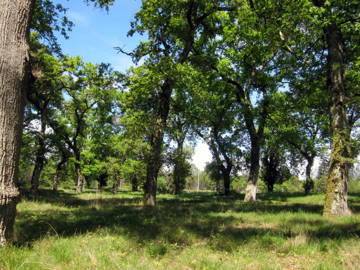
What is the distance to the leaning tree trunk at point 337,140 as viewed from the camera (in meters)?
9.69

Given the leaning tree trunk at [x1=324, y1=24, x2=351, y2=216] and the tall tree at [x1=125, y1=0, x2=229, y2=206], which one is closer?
the leaning tree trunk at [x1=324, y1=24, x2=351, y2=216]

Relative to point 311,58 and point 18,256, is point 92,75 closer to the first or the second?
point 311,58

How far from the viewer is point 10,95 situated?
4.49 meters

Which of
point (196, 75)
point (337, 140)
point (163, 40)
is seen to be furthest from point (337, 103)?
point (163, 40)

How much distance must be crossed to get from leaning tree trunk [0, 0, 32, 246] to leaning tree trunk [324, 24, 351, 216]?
1079 cm

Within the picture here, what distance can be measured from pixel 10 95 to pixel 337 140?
1133 cm

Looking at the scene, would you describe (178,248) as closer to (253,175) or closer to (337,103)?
(337,103)

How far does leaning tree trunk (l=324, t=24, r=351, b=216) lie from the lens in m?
9.69

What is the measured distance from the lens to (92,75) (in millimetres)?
24812

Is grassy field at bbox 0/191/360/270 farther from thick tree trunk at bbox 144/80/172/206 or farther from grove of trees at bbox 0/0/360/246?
thick tree trunk at bbox 144/80/172/206

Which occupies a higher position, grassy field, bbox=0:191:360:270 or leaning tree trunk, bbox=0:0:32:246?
leaning tree trunk, bbox=0:0:32:246

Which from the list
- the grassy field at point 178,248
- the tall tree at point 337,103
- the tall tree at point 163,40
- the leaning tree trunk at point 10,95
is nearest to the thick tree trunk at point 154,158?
the tall tree at point 163,40

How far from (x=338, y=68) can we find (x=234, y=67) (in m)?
9.98

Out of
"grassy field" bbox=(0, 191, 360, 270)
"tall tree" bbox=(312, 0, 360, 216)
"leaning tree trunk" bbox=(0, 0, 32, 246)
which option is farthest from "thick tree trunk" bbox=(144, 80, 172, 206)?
"leaning tree trunk" bbox=(0, 0, 32, 246)
